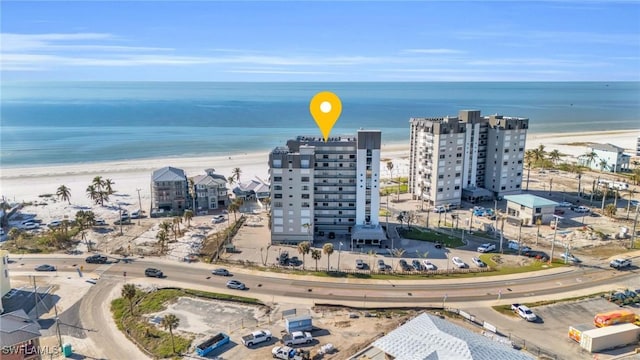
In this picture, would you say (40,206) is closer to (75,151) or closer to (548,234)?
(75,151)

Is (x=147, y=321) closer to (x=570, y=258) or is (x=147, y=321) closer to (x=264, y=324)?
(x=264, y=324)

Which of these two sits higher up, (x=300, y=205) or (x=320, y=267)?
(x=300, y=205)

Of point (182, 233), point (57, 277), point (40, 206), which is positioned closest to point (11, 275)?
point (57, 277)

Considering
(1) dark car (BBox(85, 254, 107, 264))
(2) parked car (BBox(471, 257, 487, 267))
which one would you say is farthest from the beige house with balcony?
(2) parked car (BBox(471, 257, 487, 267))

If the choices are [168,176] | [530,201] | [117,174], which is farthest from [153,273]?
[117,174]

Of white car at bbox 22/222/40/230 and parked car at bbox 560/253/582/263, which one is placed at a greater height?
Answer: parked car at bbox 560/253/582/263

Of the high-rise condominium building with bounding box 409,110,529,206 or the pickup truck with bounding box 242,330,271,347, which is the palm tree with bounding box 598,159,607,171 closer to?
the high-rise condominium building with bounding box 409,110,529,206

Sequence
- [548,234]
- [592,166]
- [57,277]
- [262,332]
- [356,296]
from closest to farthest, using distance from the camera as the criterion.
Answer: [262,332], [356,296], [57,277], [548,234], [592,166]
